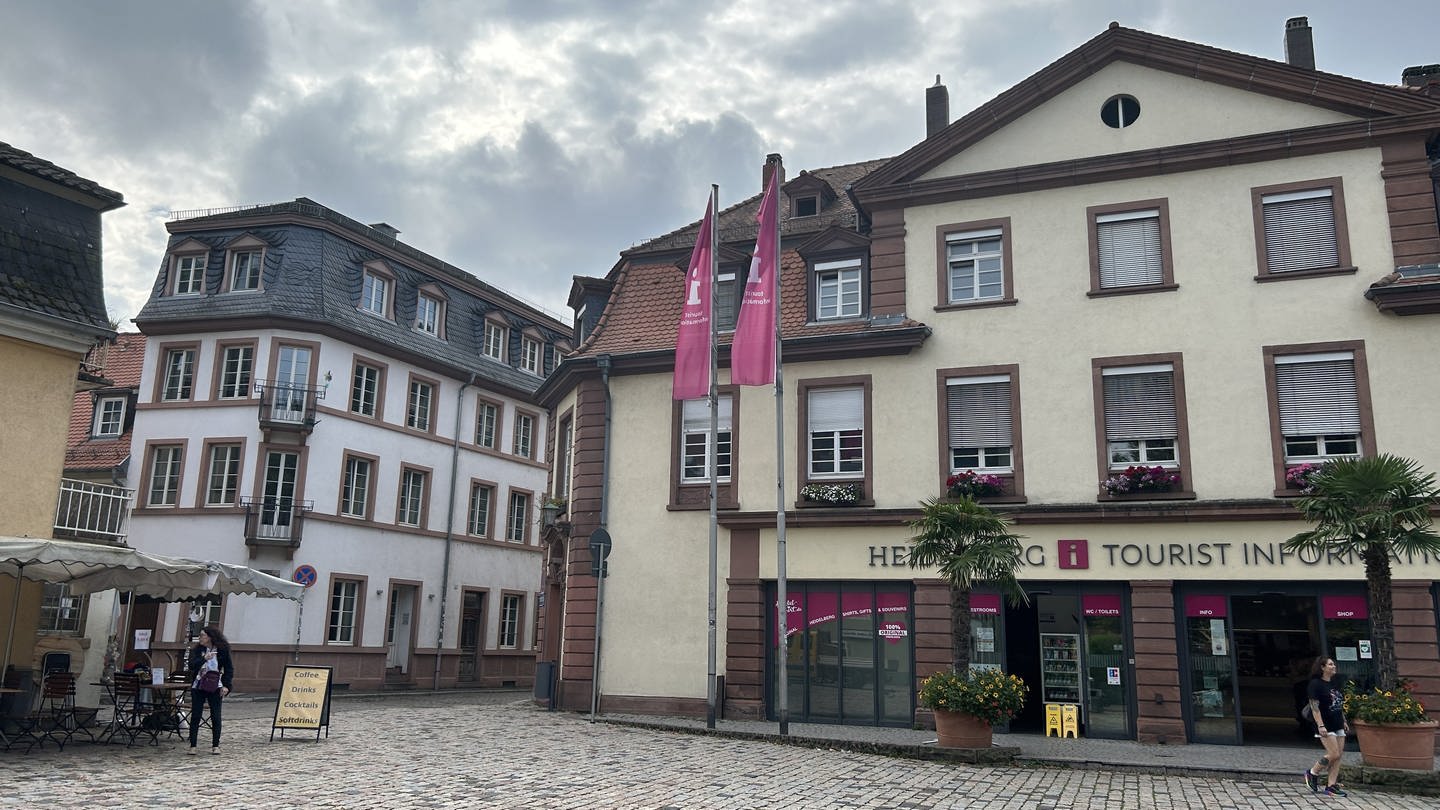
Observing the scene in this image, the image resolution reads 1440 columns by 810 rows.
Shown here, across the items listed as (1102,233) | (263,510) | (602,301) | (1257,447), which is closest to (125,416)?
(263,510)

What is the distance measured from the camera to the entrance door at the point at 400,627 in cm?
3488

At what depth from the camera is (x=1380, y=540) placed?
1398 centimetres

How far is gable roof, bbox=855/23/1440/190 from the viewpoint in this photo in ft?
63.8

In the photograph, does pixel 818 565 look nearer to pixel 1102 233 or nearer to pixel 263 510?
pixel 1102 233

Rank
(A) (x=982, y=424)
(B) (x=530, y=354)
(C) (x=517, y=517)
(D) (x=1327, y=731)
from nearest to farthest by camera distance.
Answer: (D) (x=1327, y=731) → (A) (x=982, y=424) → (C) (x=517, y=517) → (B) (x=530, y=354)

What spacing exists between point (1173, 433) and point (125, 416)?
31.5 meters

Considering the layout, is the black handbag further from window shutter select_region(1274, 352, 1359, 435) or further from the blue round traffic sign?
window shutter select_region(1274, 352, 1359, 435)

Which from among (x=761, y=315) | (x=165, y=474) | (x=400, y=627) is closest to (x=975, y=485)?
(x=761, y=315)

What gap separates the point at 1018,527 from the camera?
65.8 ft

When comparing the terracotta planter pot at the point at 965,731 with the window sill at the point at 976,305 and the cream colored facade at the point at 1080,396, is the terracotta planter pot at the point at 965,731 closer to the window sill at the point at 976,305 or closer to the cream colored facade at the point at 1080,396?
the cream colored facade at the point at 1080,396

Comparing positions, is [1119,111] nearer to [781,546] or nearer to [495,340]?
[781,546]

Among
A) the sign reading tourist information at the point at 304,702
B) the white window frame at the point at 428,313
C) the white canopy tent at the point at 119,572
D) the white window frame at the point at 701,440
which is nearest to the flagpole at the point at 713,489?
the white window frame at the point at 701,440

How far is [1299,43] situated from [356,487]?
87.2ft

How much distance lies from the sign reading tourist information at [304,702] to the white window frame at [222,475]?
1619 cm
